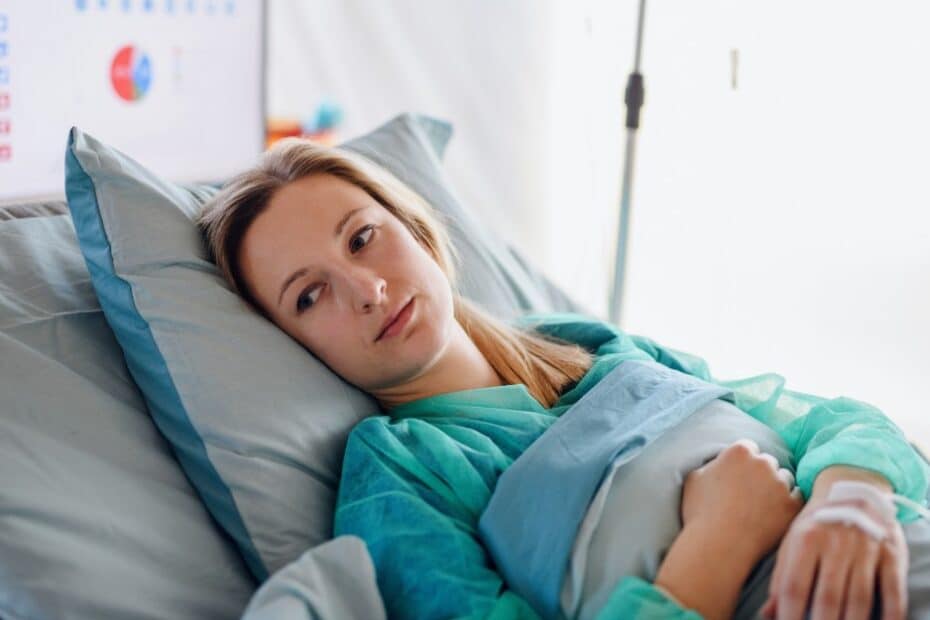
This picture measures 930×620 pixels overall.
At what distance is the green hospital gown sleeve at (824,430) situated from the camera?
3.47 ft

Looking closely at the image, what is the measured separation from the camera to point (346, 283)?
1.17 meters

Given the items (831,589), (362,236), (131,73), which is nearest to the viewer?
(831,589)

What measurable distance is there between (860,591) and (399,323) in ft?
1.73

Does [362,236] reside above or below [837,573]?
above

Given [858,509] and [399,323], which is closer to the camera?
[858,509]

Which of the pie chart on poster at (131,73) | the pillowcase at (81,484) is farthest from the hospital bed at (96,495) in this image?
the pie chart on poster at (131,73)

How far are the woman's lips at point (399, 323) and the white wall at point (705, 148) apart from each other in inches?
42.8

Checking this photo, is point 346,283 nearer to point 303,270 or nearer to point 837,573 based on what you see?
point 303,270

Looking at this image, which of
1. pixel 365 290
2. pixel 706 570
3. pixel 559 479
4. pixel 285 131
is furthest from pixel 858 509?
pixel 285 131

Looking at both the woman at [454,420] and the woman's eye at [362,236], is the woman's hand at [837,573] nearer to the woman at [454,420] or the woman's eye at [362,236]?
the woman at [454,420]

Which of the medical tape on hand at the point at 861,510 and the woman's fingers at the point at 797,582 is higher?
the medical tape on hand at the point at 861,510

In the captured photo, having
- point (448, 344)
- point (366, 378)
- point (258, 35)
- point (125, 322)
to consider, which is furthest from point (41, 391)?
point (258, 35)

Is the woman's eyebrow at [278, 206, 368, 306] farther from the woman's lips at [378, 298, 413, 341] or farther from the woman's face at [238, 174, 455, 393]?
the woman's lips at [378, 298, 413, 341]

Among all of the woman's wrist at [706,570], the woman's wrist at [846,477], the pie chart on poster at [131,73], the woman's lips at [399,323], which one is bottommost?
the woman's wrist at [706,570]
